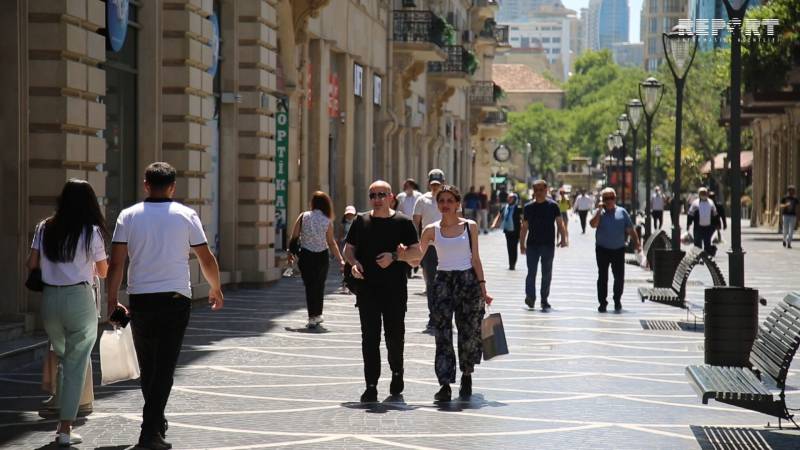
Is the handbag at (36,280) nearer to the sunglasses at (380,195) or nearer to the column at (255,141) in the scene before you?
the sunglasses at (380,195)

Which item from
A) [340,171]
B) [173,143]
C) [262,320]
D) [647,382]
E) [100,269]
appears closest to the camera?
[100,269]

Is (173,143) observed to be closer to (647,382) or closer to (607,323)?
(607,323)

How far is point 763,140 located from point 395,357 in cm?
6556

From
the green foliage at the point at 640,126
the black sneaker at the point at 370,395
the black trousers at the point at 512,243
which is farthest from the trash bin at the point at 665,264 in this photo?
the green foliage at the point at 640,126

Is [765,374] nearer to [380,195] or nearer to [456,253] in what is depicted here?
[456,253]

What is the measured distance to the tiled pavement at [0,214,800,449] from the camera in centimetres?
1029

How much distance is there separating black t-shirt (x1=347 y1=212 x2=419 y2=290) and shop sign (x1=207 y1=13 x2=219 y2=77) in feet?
39.1

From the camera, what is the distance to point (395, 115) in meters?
46.5

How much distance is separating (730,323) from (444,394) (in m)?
2.92

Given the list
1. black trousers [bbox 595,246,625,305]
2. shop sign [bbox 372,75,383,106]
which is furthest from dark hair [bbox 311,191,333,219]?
shop sign [bbox 372,75,383,106]

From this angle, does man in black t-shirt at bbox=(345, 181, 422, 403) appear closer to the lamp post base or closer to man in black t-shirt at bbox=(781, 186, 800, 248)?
the lamp post base

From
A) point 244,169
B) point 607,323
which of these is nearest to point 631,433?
point 607,323

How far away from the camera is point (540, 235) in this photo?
22.0 m

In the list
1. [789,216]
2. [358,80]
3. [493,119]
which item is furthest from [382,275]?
[493,119]
